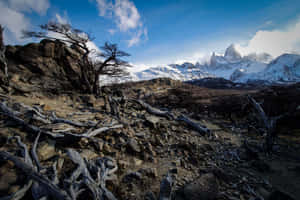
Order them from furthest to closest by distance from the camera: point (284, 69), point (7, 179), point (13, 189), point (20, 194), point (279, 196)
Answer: point (284, 69) → point (279, 196) → point (7, 179) → point (13, 189) → point (20, 194)

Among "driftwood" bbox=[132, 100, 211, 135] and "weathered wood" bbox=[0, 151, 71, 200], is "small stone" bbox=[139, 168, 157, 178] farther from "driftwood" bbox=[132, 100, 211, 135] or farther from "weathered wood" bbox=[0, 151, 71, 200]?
"driftwood" bbox=[132, 100, 211, 135]

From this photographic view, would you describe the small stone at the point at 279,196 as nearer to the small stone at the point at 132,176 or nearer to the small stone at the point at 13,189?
the small stone at the point at 132,176

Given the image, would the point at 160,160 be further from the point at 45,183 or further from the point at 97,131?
the point at 45,183

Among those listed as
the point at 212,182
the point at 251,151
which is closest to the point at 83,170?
the point at 212,182

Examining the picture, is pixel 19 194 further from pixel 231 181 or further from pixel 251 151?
pixel 251 151

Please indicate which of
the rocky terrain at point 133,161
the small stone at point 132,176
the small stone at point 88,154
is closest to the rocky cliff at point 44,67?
the rocky terrain at point 133,161

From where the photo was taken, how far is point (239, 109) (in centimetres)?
1043

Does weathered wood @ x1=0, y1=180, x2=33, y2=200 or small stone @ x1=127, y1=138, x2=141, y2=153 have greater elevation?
weathered wood @ x1=0, y1=180, x2=33, y2=200

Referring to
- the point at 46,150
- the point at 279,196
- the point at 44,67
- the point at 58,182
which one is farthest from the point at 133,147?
the point at 44,67

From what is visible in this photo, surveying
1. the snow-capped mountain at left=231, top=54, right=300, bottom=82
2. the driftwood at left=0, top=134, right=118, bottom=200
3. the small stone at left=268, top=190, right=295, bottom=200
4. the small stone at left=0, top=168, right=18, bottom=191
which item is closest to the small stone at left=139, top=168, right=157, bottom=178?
the driftwood at left=0, top=134, right=118, bottom=200

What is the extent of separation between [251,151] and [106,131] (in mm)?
5537

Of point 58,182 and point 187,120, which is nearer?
point 58,182

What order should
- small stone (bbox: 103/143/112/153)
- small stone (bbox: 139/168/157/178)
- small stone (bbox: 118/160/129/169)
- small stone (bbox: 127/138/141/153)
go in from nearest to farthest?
small stone (bbox: 139/168/157/178), small stone (bbox: 118/160/129/169), small stone (bbox: 103/143/112/153), small stone (bbox: 127/138/141/153)

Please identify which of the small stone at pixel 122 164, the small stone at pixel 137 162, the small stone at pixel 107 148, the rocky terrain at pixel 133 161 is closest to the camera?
the rocky terrain at pixel 133 161
